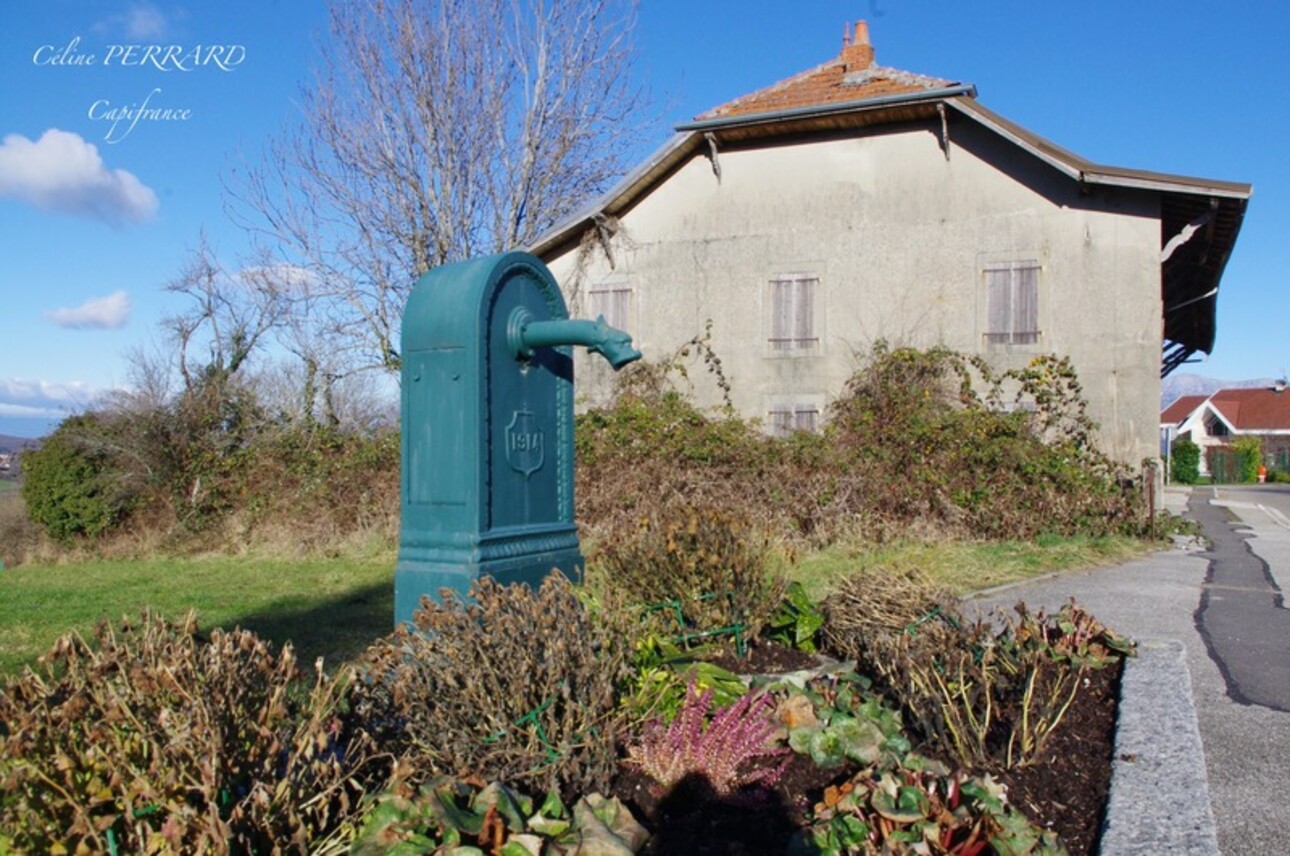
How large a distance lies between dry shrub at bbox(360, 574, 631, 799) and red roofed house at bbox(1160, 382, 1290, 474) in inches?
2525

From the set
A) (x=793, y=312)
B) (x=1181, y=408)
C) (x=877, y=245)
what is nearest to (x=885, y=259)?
(x=877, y=245)

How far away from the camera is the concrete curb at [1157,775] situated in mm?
2742

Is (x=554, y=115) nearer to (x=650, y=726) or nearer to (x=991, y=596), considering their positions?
(x=991, y=596)

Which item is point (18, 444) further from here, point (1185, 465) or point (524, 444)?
point (1185, 465)

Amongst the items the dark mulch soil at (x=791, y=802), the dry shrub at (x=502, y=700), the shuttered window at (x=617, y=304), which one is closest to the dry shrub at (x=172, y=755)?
the dry shrub at (x=502, y=700)

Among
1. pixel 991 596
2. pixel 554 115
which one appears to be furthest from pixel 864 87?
pixel 991 596

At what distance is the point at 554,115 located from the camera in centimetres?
2195

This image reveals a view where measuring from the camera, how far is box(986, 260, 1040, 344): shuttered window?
1556 cm

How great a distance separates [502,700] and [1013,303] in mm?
14317

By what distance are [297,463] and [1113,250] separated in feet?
41.3

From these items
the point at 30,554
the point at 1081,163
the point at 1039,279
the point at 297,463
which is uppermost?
the point at 1081,163

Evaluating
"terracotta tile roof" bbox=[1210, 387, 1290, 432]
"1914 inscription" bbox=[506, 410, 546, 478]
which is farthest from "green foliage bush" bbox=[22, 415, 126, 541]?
"terracotta tile roof" bbox=[1210, 387, 1290, 432]

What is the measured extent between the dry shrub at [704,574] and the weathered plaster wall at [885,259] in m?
11.8

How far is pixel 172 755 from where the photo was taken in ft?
7.43
